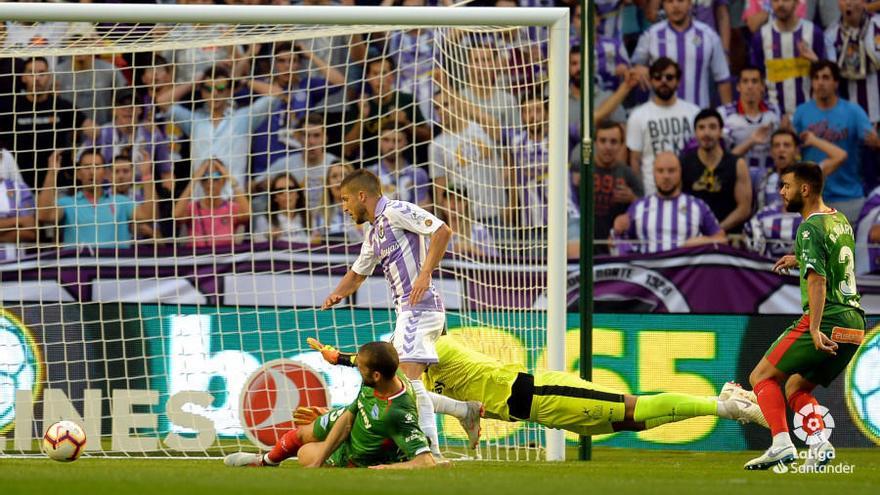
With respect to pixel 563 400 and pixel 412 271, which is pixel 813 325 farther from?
pixel 412 271

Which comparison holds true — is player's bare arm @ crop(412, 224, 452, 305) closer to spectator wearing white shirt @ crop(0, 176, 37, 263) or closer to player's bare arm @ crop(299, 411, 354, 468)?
player's bare arm @ crop(299, 411, 354, 468)

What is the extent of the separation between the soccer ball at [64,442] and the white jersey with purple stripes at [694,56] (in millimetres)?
8112

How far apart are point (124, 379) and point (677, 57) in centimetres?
679

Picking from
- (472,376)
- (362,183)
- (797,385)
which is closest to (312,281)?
(362,183)

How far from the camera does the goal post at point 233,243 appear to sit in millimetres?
9422

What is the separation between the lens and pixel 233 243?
10984mm

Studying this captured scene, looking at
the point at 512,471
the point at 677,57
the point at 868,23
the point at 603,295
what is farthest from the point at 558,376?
the point at 868,23

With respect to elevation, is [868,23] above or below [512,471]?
above

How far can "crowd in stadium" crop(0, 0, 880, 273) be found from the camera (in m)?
11.0

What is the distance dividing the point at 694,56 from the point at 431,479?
28.4ft

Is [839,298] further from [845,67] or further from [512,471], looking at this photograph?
[845,67]

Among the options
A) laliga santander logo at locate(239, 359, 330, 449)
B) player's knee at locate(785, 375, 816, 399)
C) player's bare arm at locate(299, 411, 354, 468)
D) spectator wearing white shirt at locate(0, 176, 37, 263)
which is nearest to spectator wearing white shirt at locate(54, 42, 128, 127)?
spectator wearing white shirt at locate(0, 176, 37, 263)

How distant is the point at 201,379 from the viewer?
10.6 meters

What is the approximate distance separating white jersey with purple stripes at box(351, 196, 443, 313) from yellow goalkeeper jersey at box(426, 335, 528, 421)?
34cm
